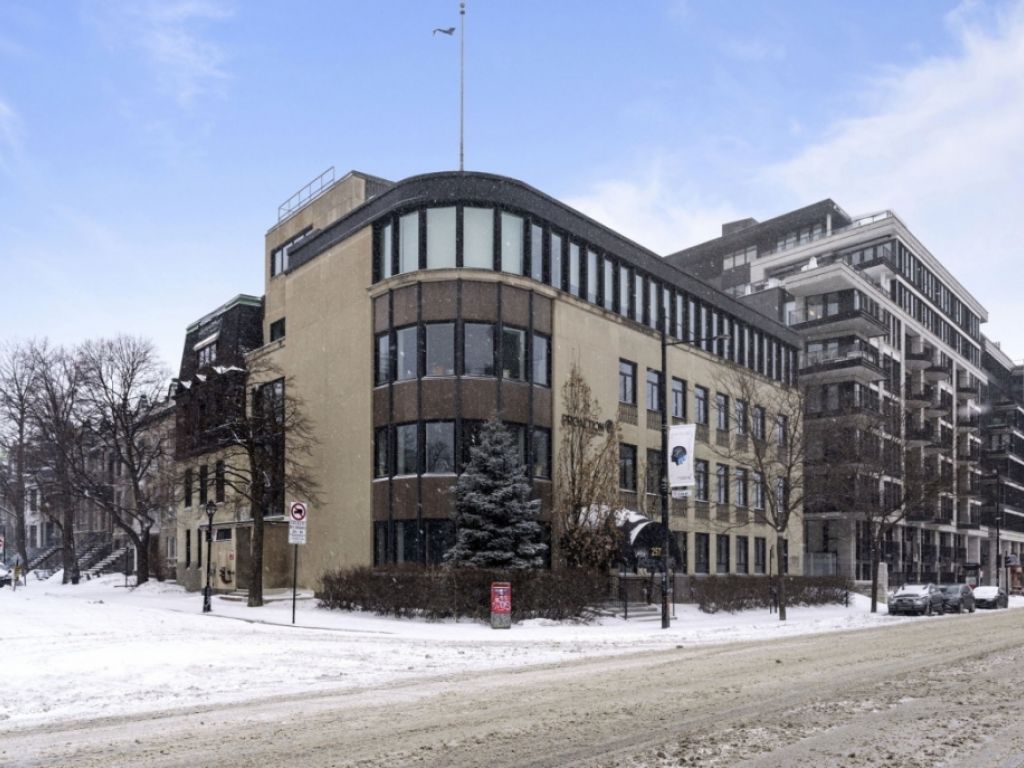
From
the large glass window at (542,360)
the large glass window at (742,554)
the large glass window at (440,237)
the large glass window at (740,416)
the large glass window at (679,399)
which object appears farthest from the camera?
the large glass window at (742,554)

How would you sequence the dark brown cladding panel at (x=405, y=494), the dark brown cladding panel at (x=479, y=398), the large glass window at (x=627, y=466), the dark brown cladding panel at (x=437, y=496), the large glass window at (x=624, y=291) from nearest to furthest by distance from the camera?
the dark brown cladding panel at (x=437, y=496), the dark brown cladding panel at (x=479, y=398), the dark brown cladding panel at (x=405, y=494), the large glass window at (x=627, y=466), the large glass window at (x=624, y=291)

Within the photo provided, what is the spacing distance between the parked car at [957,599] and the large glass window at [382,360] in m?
25.8

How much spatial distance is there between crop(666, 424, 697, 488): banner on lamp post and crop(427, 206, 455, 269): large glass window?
378 inches

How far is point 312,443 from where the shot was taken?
126 feet

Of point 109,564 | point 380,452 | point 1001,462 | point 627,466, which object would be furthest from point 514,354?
point 1001,462

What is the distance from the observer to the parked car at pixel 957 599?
42719 mm

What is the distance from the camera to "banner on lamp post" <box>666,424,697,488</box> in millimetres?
29719

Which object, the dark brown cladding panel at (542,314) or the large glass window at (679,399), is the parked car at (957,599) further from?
the dark brown cladding panel at (542,314)

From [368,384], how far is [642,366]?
12.0m

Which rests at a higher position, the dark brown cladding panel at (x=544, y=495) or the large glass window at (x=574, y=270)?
the large glass window at (x=574, y=270)

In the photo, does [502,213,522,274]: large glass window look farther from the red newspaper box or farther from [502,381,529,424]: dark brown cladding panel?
the red newspaper box

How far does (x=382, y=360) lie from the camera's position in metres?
35.0

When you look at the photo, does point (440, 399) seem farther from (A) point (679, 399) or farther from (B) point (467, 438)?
(A) point (679, 399)

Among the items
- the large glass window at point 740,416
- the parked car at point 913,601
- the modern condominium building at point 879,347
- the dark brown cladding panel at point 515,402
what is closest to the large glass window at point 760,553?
the modern condominium building at point 879,347
